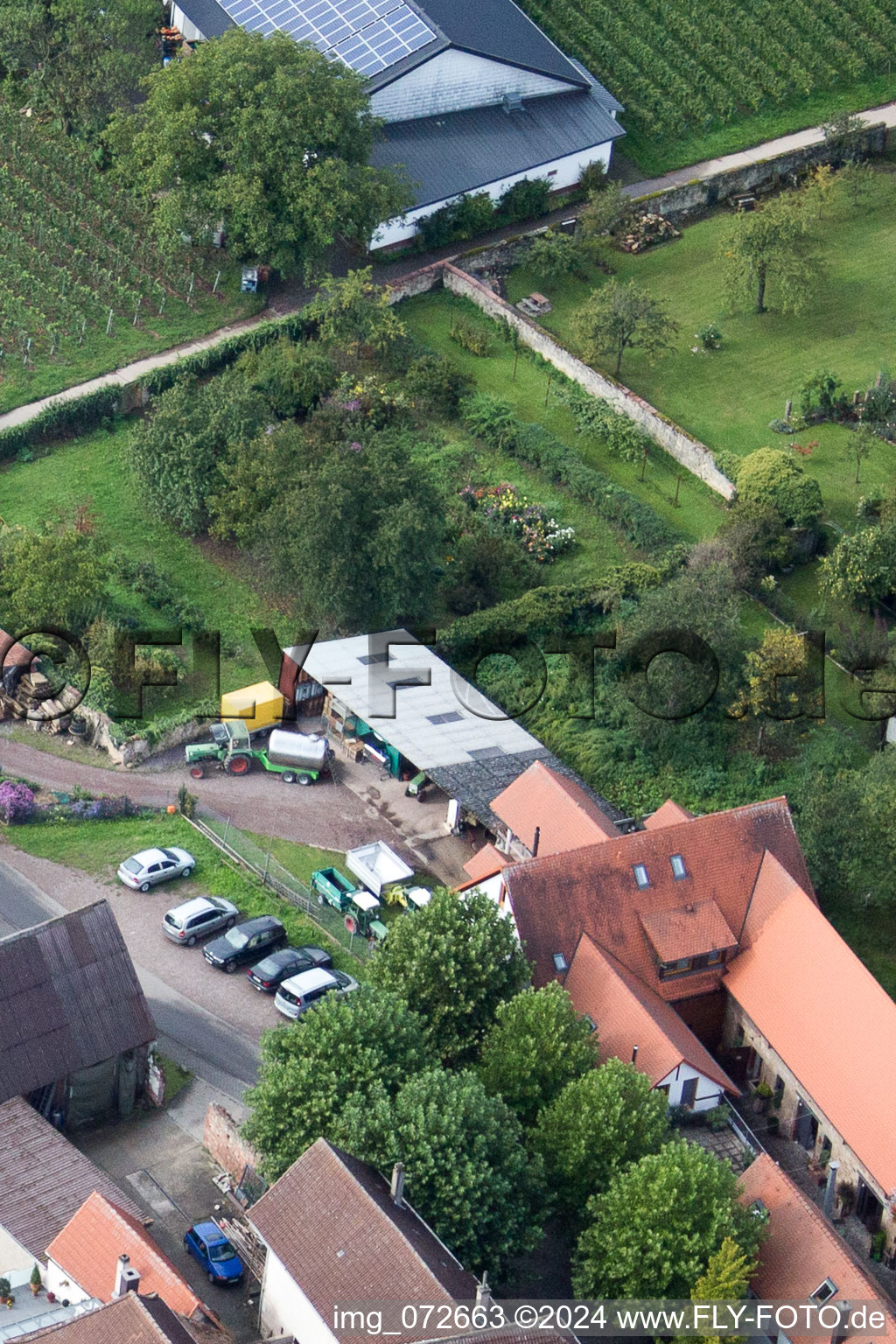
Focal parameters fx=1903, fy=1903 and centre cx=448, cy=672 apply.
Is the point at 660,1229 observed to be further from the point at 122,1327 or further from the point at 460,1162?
the point at 122,1327

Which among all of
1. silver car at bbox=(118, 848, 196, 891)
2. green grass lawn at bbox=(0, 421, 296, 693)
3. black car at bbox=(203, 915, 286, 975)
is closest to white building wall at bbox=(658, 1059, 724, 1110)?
black car at bbox=(203, 915, 286, 975)

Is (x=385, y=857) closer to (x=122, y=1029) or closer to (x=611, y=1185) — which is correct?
(x=122, y=1029)

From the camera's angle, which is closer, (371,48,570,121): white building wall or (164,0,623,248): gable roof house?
(164,0,623,248): gable roof house

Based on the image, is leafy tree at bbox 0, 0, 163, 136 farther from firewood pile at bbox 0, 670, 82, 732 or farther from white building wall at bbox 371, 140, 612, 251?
firewood pile at bbox 0, 670, 82, 732

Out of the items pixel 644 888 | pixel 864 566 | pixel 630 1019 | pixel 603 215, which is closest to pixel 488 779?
pixel 644 888

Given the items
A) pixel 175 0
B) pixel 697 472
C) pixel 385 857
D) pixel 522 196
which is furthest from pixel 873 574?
pixel 175 0

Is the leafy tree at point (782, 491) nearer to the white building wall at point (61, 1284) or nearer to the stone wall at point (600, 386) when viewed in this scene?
the stone wall at point (600, 386)
